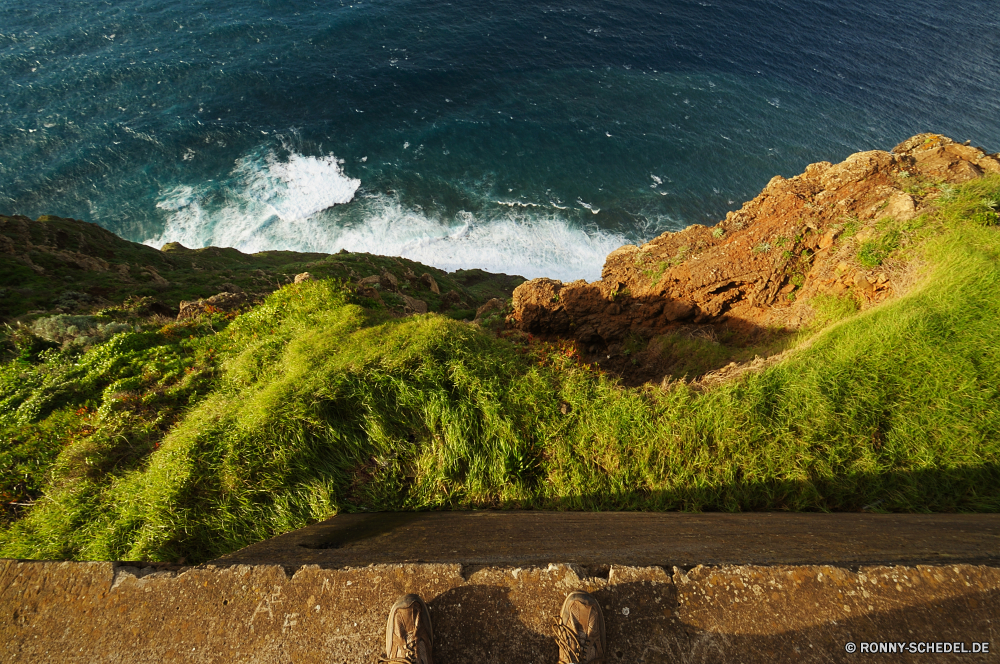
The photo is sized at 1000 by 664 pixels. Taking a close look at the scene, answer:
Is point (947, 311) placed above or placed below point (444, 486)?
above

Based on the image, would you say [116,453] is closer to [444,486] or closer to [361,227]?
[444,486]

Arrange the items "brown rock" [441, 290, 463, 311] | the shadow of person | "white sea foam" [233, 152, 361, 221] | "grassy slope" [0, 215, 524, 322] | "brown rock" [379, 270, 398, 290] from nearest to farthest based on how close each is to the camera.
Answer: the shadow of person, "grassy slope" [0, 215, 524, 322], "brown rock" [379, 270, 398, 290], "brown rock" [441, 290, 463, 311], "white sea foam" [233, 152, 361, 221]

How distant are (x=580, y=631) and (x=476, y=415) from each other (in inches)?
86.8

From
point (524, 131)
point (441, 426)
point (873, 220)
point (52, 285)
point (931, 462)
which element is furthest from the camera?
point (524, 131)

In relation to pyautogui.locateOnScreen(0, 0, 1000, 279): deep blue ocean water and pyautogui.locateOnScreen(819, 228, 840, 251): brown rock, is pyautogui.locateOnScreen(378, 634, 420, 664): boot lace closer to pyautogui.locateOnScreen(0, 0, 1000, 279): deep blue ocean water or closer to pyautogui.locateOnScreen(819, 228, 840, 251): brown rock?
pyautogui.locateOnScreen(819, 228, 840, 251): brown rock

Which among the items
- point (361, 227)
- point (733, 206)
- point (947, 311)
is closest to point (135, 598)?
point (947, 311)

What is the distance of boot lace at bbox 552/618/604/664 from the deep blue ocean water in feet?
62.6

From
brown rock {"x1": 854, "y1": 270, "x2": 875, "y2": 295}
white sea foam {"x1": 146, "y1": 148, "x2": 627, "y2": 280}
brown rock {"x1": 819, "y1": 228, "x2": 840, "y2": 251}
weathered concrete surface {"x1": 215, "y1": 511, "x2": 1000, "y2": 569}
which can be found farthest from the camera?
white sea foam {"x1": 146, "y1": 148, "x2": 627, "y2": 280}

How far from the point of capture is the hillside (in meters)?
3.75

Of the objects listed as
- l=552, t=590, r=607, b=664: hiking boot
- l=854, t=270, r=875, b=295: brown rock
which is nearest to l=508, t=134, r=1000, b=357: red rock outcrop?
l=854, t=270, r=875, b=295: brown rock

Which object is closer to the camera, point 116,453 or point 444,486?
point 444,486

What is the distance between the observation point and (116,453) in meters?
4.19

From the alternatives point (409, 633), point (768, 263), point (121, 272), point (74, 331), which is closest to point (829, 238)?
point (768, 263)

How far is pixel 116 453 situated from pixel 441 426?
3.22 meters
